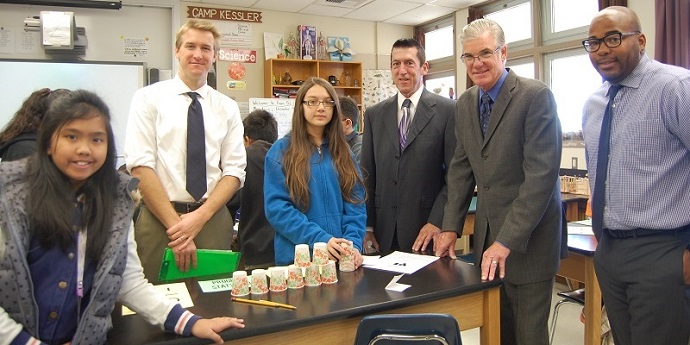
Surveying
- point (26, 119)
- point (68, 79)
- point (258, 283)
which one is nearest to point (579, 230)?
point (258, 283)

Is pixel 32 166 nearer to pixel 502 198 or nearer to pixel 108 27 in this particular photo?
pixel 502 198

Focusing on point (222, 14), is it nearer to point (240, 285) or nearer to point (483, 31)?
point (483, 31)

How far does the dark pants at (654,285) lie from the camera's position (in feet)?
5.57

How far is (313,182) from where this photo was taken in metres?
2.03

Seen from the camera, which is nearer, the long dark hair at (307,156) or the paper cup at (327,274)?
the paper cup at (327,274)

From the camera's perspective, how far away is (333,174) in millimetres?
2076

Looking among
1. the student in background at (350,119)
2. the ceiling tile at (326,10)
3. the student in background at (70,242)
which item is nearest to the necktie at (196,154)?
the student in background at (70,242)

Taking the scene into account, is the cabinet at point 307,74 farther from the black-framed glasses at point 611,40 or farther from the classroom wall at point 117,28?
the black-framed glasses at point 611,40

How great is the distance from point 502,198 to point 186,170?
124cm

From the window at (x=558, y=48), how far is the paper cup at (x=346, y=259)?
4.06 metres

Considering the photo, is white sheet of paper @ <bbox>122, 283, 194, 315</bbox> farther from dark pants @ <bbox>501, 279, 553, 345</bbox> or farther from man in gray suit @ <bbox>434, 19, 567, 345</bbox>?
dark pants @ <bbox>501, 279, 553, 345</bbox>

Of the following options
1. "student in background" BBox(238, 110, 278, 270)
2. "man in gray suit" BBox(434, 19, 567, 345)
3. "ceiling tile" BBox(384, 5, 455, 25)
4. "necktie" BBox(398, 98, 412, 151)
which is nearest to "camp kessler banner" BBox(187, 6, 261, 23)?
"ceiling tile" BBox(384, 5, 455, 25)

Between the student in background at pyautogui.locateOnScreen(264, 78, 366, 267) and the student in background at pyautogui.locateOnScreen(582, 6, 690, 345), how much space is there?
0.94m

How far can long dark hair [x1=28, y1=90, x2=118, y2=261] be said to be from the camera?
1202 mm
